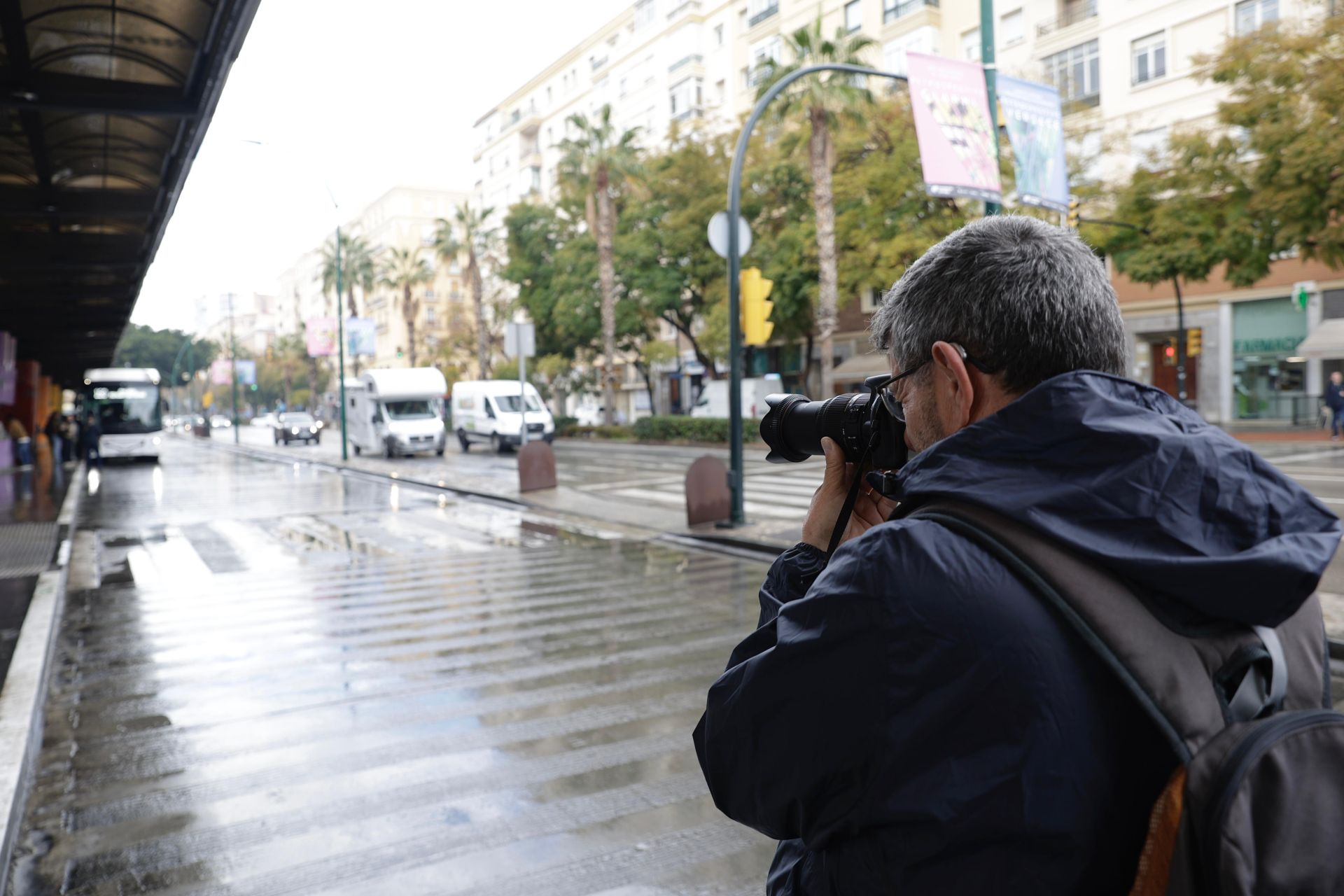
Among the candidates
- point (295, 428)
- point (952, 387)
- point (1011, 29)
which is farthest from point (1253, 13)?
point (295, 428)

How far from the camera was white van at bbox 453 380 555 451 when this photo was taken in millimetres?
30734

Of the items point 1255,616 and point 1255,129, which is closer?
point 1255,616

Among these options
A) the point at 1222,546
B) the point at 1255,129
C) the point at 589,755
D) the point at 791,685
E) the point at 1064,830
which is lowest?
the point at 589,755

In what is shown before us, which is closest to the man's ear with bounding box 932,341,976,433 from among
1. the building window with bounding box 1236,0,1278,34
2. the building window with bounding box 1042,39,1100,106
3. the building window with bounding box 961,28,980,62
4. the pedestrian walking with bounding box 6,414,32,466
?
the pedestrian walking with bounding box 6,414,32,466

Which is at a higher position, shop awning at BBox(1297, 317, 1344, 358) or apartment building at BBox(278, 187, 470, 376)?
apartment building at BBox(278, 187, 470, 376)

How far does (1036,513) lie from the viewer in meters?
1.07

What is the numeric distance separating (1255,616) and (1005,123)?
9.50m

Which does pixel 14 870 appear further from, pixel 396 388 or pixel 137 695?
pixel 396 388

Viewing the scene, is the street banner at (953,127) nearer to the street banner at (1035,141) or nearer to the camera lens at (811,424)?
the street banner at (1035,141)

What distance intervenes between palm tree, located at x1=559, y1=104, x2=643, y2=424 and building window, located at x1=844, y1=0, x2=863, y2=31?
10.6 meters

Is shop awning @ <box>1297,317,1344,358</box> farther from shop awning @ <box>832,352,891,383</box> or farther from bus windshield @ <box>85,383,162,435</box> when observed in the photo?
bus windshield @ <box>85,383,162,435</box>

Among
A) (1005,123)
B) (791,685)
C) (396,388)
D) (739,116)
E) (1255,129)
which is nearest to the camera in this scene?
(791,685)

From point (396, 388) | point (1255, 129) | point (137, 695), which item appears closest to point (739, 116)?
point (396, 388)

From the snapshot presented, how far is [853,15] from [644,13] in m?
19.2
